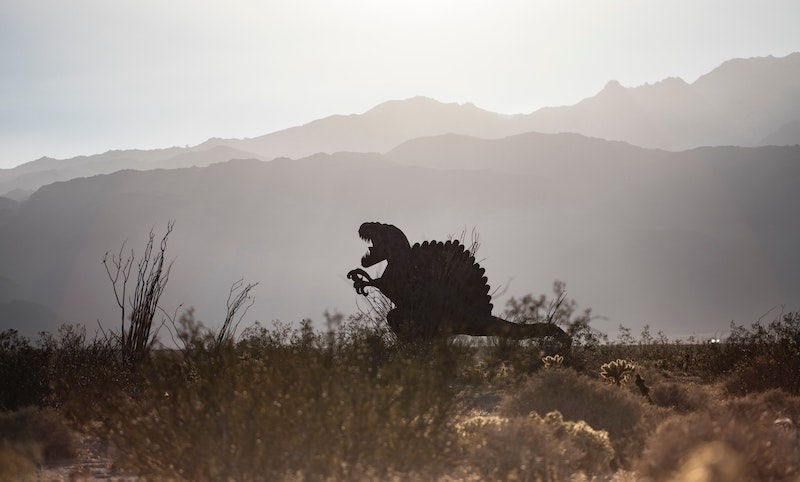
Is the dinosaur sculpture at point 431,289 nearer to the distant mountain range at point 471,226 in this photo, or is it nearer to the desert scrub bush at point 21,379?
the desert scrub bush at point 21,379

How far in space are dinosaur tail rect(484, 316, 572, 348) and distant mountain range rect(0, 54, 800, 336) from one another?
93911 mm

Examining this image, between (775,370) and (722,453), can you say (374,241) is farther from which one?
(722,453)

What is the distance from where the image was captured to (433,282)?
17438mm

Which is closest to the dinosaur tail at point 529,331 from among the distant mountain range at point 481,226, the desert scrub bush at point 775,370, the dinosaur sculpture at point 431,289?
the dinosaur sculpture at point 431,289

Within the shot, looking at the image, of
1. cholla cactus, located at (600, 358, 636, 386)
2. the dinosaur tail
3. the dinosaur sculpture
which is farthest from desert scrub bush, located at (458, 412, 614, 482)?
the dinosaur tail

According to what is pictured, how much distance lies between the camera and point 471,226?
12619cm

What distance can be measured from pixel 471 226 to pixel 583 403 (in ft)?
379

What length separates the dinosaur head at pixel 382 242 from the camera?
58.3 feet

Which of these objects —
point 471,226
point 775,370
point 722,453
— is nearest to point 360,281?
point 775,370

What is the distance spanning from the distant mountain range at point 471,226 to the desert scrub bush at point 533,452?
104082mm

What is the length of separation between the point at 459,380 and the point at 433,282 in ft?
9.46

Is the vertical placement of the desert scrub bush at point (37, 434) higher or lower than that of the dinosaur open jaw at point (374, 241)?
lower

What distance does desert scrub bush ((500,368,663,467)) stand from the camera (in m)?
10.6

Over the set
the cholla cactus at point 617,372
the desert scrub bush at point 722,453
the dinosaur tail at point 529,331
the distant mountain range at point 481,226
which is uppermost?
the distant mountain range at point 481,226
